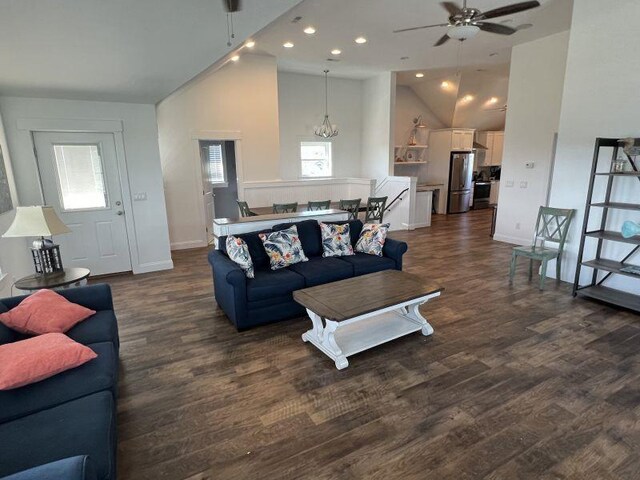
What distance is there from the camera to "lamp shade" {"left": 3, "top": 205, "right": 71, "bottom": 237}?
300 centimetres

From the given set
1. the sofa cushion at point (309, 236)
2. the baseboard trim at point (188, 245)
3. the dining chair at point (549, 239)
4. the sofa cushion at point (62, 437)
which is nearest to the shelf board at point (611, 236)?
the dining chair at point (549, 239)

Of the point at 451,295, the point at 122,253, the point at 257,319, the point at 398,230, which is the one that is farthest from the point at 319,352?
the point at 398,230

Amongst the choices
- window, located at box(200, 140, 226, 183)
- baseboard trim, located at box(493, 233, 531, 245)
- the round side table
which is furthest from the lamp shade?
baseboard trim, located at box(493, 233, 531, 245)

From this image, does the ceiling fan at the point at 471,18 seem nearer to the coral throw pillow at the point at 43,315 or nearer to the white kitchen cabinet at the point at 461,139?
the coral throw pillow at the point at 43,315

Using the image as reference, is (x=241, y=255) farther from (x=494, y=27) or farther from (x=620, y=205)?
(x=620, y=205)

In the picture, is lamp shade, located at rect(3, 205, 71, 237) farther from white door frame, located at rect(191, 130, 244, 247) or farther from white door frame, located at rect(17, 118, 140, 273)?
white door frame, located at rect(191, 130, 244, 247)

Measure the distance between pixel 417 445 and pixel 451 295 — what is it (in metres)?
2.50

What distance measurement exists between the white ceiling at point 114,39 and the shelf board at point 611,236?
13.0 feet

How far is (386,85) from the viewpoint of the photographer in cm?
811

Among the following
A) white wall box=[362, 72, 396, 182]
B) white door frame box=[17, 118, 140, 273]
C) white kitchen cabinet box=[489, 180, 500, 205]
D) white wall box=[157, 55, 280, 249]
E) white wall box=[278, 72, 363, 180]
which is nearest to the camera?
white door frame box=[17, 118, 140, 273]

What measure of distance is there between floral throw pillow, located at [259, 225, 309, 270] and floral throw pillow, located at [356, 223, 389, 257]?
0.78 meters

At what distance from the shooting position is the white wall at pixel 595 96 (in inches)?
151

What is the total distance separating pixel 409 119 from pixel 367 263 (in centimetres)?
724

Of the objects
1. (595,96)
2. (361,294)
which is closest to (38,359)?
(361,294)
